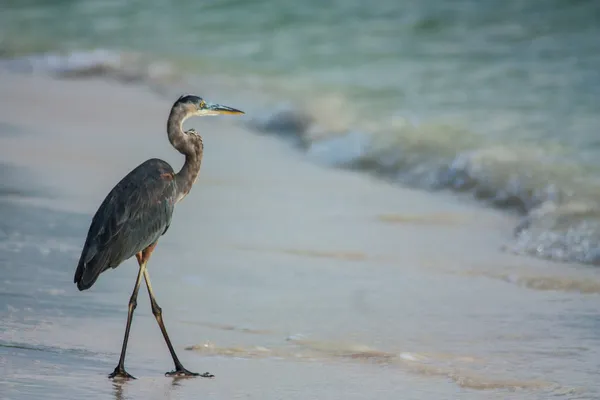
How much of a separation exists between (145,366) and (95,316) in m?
0.64

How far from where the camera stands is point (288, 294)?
601cm

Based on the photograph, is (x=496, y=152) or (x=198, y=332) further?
(x=496, y=152)

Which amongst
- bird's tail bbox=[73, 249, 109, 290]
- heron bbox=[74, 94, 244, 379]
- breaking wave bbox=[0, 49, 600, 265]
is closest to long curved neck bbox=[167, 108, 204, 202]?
heron bbox=[74, 94, 244, 379]

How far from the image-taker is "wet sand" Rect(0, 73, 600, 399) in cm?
477

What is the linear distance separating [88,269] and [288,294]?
147 centimetres

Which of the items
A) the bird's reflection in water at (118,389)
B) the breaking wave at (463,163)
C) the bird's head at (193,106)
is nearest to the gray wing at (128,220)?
the bird's head at (193,106)

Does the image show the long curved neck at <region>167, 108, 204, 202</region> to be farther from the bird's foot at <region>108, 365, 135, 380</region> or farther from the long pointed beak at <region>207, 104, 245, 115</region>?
the bird's foot at <region>108, 365, 135, 380</region>

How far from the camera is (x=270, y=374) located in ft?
15.7

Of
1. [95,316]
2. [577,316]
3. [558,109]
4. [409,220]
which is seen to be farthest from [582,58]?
[95,316]

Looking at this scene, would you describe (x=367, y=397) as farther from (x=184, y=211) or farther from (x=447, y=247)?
(x=184, y=211)

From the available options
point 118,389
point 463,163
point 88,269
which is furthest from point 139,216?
point 463,163

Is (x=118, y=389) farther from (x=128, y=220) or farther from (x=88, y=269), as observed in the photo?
(x=128, y=220)

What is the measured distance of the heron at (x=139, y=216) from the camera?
15.5ft

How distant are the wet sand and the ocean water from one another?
442mm
